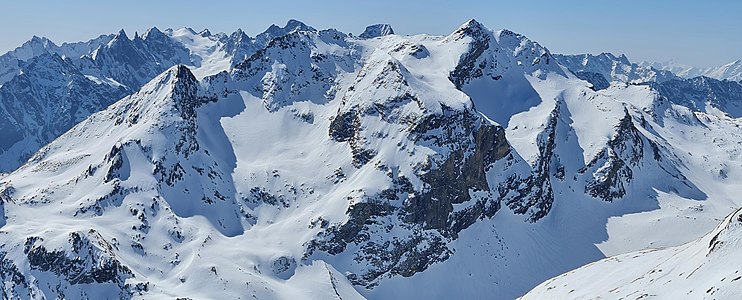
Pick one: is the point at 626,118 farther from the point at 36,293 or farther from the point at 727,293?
the point at 36,293

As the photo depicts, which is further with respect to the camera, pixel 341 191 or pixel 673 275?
pixel 341 191

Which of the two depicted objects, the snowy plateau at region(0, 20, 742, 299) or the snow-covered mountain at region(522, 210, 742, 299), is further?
the snowy plateau at region(0, 20, 742, 299)

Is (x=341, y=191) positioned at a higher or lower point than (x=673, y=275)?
lower

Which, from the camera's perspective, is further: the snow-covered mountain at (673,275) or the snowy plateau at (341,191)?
the snowy plateau at (341,191)
